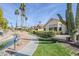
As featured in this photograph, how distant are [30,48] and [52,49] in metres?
0.21

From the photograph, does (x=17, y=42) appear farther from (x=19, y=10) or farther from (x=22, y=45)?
(x=19, y=10)

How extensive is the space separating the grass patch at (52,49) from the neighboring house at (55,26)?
0.13 metres

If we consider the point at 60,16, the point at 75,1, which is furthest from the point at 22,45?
the point at 75,1

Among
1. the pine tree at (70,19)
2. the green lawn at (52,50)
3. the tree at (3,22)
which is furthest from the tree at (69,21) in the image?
the tree at (3,22)

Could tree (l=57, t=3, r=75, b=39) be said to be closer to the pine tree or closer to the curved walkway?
the pine tree

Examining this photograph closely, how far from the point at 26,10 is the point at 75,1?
0.47 meters

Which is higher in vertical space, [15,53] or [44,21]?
[44,21]

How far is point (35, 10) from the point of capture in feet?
6.75

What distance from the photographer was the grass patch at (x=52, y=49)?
2.03 meters

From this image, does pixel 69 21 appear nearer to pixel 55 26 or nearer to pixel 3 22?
pixel 55 26

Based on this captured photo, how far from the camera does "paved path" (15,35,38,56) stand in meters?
2.03

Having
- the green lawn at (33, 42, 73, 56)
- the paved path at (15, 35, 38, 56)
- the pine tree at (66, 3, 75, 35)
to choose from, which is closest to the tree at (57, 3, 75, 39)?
the pine tree at (66, 3, 75, 35)

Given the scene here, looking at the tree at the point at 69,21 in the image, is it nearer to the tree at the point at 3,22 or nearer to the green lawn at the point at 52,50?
the green lawn at the point at 52,50

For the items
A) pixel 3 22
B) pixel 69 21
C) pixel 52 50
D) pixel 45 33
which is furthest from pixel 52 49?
pixel 3 22
